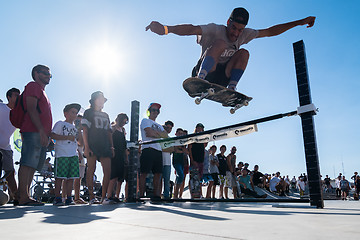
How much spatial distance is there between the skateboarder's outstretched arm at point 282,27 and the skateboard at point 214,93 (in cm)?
135

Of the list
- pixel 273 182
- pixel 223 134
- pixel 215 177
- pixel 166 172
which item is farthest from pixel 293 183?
pixel 223 134

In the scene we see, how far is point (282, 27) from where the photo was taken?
518cm

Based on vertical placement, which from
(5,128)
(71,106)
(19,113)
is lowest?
(5,128)

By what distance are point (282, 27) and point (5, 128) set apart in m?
5.06

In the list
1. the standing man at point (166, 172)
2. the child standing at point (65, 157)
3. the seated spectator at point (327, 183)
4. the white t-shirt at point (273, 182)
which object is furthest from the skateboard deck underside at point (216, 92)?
the seated spectator at point (327, 183)

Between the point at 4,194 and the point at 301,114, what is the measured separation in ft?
13.7

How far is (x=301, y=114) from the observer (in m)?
3.28

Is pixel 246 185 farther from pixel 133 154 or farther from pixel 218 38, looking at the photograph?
pixel 218 38

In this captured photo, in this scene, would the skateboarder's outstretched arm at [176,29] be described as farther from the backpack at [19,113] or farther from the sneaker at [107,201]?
the sneaker at [107,201]

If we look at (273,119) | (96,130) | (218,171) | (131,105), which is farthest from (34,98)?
(218,171)

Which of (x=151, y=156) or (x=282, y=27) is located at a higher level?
(x=282, y=27)

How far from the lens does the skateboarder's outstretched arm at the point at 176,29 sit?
4.43 meters

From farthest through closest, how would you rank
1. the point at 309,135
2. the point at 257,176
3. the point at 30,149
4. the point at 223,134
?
the point at 257,176, the point at 223,134, the point at 30,149, the point at 309,135

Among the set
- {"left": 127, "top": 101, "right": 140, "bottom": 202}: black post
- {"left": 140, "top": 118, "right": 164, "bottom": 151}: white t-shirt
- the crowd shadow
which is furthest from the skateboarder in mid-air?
the crowd shadow
